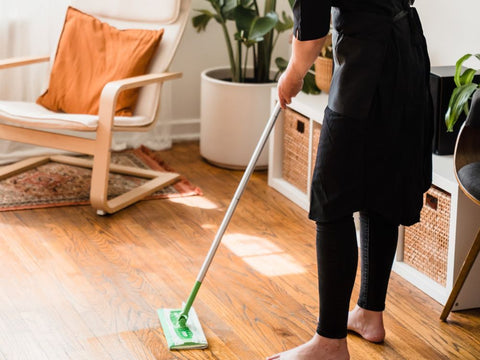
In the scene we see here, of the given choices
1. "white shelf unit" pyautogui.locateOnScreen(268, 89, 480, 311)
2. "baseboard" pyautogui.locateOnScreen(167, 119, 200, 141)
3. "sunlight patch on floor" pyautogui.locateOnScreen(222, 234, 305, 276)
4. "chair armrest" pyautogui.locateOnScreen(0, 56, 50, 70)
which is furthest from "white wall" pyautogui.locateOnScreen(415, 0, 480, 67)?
"chair armrest" pyautogui.locateOnScreen(0, 56, 50, 70)

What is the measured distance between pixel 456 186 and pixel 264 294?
2.22 ft

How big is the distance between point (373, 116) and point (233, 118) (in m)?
1.92

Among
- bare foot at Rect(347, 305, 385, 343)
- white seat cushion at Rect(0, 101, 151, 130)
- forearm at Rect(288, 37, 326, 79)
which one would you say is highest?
forearm at Rect(288, 37, 326, 79)

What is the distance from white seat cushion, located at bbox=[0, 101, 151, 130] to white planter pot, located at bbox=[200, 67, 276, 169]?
0.55 meters

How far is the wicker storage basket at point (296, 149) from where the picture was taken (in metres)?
3.29

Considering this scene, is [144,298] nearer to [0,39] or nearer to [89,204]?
[89,204]

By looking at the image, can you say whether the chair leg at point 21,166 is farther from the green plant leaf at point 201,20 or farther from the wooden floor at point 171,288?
the green plant leaf at point 201,20

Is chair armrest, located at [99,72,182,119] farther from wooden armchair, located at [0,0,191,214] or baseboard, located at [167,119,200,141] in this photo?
baseboard, located at [167,119,200,141]

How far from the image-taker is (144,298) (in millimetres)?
2426

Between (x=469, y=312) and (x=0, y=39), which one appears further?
(x=0, y=39)

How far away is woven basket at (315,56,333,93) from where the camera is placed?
3230mm

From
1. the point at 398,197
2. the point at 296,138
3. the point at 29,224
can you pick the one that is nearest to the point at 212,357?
the point at 398,197

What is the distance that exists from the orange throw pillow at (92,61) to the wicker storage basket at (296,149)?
670 mm

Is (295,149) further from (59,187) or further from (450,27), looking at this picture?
(59,187)
